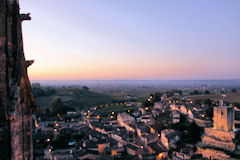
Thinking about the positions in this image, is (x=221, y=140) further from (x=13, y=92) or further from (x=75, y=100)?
(x=75, y=100)

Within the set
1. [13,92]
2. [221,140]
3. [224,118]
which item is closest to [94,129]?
[221,140]

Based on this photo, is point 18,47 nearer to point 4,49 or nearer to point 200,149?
point 4,49

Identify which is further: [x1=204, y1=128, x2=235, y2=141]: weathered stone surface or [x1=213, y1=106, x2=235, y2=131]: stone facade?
[x1=213, y1=106, x2=235, y2=131]: stone facade

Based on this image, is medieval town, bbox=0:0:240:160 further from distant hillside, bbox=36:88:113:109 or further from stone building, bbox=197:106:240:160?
distant hillside, bbox=36:88:113:109

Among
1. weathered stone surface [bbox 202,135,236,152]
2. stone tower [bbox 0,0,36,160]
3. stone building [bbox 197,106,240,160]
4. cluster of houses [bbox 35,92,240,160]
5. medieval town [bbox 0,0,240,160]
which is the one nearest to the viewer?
stone tower [bbox 0,0,36,160]

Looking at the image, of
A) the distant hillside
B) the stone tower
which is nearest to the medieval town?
the stone tower

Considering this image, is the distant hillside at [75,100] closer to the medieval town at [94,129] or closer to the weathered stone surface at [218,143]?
the medieval town at [94,129]
